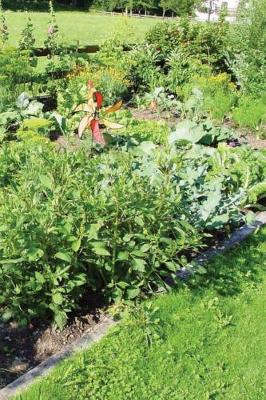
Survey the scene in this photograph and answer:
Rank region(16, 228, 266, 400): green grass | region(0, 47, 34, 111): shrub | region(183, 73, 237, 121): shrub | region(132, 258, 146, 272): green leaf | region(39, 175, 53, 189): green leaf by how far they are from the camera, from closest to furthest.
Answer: region(16, 228, 266, 400): green grass → region(39, 175, 53, 189): green leaf → region(132, 258, 146, 272): green leaf → region(0, 47, 34, 111): shrub → region(183, 73, 237, 121): shrub

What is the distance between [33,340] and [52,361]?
0.29 meters

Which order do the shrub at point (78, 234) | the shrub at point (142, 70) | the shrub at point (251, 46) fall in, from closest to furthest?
1. the shrub at point (78, 234)
2. the shrub at point (251, 46)
3. the shrub at point (142, 70)

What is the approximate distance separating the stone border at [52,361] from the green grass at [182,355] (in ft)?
0.15

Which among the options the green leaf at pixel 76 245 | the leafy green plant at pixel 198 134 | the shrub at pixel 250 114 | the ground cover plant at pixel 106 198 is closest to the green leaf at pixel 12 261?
the ground cover plant at pixel 106 198

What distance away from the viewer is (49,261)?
348 cm

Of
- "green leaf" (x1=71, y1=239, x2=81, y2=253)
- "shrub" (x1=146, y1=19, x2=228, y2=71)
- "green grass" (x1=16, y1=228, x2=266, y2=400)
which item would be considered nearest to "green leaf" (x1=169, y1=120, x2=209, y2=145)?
"green grass" (x1=16, y1=228, x2=266, y2=400)

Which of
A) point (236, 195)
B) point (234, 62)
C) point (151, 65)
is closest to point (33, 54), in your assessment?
point (151, 65)

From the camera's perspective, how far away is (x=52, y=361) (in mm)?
3314

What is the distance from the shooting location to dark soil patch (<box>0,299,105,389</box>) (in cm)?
334

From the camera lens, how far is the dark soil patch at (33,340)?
3340 millimetres

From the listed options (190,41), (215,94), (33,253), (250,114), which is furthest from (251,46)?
(33,253)

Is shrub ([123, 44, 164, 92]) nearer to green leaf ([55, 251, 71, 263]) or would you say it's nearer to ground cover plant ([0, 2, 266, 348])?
ground cover plant ([0, 2, 266, 348])

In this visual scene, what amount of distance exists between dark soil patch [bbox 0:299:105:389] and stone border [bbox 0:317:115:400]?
0.24 ft

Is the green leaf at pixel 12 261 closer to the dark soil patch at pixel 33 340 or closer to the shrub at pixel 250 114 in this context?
the dark soil patch at pixel 33 340
